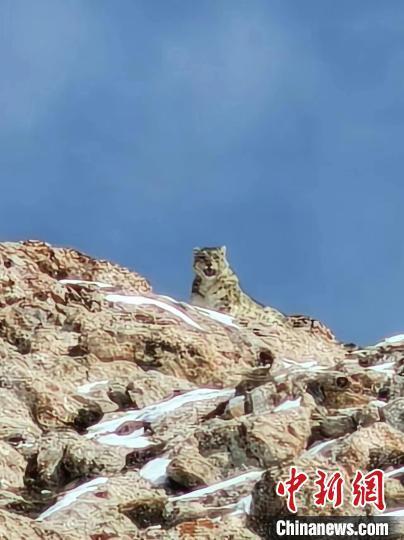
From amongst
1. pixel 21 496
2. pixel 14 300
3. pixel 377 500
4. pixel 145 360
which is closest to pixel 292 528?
pixel 377 500

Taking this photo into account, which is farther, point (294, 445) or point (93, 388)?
point (93, 388)

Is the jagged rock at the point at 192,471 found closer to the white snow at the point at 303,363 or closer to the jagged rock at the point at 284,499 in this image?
the jagged rock at the point at 284,499

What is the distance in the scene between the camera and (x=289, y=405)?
38375mm

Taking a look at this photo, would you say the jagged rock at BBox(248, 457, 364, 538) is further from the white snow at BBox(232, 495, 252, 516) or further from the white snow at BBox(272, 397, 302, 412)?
the white snow at BBox(272, 397, 302, 412)

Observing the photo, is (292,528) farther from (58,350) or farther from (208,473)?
(58,350)

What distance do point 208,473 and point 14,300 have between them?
848 inches

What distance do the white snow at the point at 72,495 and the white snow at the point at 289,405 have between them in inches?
203

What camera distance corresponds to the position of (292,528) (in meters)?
29.3

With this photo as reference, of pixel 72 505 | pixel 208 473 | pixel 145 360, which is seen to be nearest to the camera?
pixel 72 505

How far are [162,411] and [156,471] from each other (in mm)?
6131

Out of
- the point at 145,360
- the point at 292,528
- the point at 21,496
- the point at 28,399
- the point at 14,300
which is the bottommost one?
the point at 292,528

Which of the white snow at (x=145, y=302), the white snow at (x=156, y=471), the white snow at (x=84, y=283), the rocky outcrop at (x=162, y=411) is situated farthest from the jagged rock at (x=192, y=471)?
the white snow at (x=84, y=283)

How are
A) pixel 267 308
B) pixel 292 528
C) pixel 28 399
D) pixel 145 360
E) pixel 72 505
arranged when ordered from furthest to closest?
pixel 267 308 → pixel 145 360 → pixel 28 399 → pixel 72 505 → pixel 292 528

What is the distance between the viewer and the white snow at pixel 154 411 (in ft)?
137
